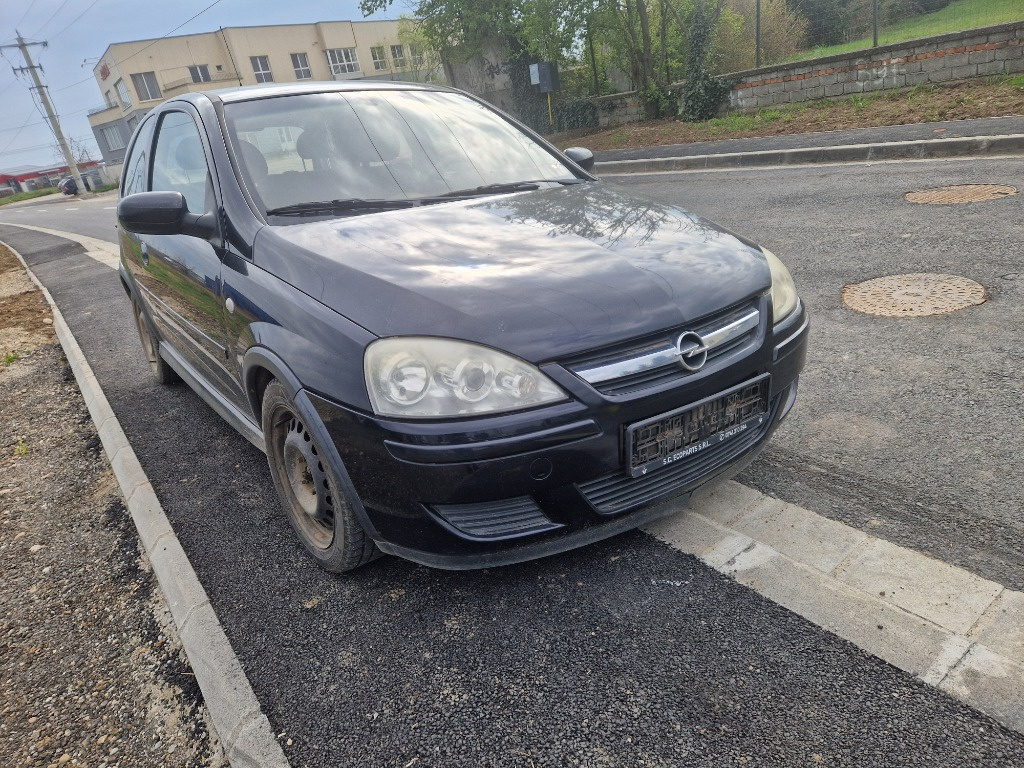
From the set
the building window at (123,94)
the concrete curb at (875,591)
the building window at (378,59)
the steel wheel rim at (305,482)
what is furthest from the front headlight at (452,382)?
the building window at (123,94)

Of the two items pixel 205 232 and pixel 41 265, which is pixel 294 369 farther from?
pixel 41 265

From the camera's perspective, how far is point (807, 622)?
2121 mm

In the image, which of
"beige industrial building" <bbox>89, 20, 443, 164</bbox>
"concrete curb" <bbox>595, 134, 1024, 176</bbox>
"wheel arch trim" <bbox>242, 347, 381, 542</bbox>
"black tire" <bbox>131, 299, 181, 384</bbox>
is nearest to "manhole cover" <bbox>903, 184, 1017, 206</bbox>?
"concrete curb" <bbox>595, 134, 1024, 176</bbox>

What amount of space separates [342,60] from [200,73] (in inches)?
501

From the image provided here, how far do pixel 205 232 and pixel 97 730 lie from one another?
1.91 meters

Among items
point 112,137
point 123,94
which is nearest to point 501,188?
point 123,94

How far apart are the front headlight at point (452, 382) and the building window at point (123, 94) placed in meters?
73.8

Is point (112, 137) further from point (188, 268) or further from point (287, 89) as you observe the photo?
point (188, 268)

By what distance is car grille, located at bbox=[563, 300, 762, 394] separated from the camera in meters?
2.11

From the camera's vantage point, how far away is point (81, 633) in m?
2.65

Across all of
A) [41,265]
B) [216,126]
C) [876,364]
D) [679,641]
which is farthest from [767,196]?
[41,265]

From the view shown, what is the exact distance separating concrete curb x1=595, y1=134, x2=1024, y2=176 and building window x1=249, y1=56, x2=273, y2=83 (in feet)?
201

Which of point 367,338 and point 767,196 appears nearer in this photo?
point 367,338

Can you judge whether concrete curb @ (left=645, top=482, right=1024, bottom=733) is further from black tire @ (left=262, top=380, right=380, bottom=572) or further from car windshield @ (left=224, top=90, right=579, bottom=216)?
car windshield @ (left=224, top=90, right=579, bottom=216)
